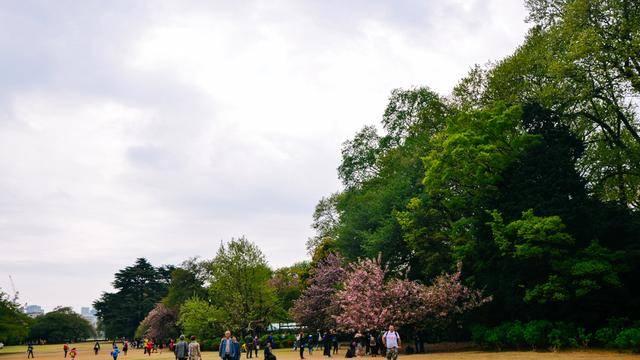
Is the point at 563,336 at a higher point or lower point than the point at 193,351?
lower

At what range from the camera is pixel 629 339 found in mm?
26531

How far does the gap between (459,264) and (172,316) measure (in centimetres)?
6288

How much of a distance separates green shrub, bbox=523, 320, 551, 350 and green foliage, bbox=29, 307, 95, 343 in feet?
413

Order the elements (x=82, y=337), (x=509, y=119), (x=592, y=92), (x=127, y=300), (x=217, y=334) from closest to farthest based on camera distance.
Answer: (x=592, y=92) → (x=509, y=119) → (x=217, y=334) → (x=127, y=300) → (x=82, y=337)

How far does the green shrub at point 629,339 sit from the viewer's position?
2600cm

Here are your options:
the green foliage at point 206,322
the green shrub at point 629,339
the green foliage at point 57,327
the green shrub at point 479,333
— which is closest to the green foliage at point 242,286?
the green foliage at point 206,322

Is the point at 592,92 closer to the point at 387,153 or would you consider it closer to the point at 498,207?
the point at 498,207

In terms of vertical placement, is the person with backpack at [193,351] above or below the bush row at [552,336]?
above

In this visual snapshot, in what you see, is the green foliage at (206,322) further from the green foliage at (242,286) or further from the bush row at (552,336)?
the bush row at (552,336)

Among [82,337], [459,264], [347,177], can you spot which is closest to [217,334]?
[347,177]

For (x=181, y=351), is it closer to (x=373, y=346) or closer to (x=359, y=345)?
(x=373, y=346)

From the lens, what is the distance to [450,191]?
124 feet

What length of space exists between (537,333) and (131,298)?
105286mm

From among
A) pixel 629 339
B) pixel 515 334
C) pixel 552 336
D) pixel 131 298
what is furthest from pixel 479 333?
pixel 131 298
